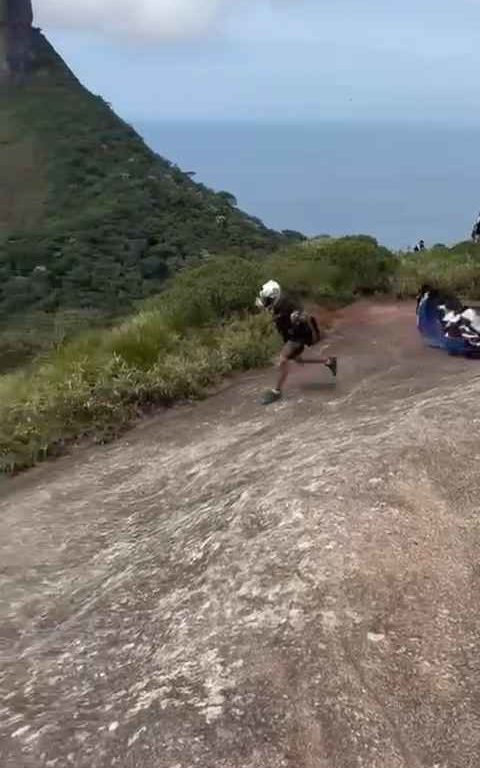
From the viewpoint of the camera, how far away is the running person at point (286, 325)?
423 inches

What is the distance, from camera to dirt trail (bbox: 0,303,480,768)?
486 centimetres

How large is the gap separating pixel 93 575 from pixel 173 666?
6.26ft

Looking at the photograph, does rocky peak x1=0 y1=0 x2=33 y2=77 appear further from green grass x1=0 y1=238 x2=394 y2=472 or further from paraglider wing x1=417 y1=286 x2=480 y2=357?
paraglider wing x1=417 y1=286 x2=480 y2=357

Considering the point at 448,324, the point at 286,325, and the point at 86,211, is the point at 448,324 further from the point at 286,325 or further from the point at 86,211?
the point at 86,211

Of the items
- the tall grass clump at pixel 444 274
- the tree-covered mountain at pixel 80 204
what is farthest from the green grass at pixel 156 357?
the tree-covered mountain at pixel 80 204

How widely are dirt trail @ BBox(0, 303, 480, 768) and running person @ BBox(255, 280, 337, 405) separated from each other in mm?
1854

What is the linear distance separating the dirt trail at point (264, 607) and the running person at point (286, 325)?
1854 millimetres

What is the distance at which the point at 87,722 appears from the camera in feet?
16.9

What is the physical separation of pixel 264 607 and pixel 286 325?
5532 millimetres

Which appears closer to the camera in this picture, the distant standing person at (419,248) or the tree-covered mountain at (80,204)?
the distant standing person at (419,248)

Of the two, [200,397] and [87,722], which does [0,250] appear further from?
[87,722]

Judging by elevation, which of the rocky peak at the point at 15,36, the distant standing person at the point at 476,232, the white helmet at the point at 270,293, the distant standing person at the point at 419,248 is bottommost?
the distant standing person at the point at 419,248

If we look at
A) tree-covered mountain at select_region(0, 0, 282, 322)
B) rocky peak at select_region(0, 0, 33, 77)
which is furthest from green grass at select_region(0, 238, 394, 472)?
rocky peak at select_region(0, 0, 33, 77)

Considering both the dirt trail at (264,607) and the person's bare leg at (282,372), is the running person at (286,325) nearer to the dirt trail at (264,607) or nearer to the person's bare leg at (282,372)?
the person's bare leg at (282,372)
